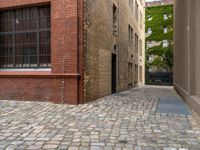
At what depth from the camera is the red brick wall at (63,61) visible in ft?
33.0

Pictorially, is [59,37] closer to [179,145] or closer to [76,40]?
[76,40]

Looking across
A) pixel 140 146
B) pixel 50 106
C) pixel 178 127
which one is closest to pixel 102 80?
pixel 50 106

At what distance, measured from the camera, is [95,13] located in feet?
38.3

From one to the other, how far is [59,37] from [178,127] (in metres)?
5.53

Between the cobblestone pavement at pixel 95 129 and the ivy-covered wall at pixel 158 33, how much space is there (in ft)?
114

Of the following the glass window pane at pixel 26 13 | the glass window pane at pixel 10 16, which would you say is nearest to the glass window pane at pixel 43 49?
the glass window pane at pixel 26 13

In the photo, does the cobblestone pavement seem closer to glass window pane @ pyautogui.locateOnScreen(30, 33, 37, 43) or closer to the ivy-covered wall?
glass window pane @ pyautogui.locateOnScreen(30, 33, 37, 43)

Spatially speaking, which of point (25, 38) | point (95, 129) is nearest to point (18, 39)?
point (25, 38)

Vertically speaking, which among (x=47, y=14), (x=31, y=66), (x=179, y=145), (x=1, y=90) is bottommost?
(x=179, y=145)

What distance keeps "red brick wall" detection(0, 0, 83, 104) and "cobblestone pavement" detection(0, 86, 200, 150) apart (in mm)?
1083

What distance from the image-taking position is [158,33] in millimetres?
45062

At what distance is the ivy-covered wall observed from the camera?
43.0 metres

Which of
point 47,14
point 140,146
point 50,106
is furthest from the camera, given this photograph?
point 47,14

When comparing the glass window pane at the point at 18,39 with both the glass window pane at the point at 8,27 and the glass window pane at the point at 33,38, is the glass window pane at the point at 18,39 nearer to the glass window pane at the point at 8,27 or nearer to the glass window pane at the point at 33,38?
the glass window pane at the point at 8,27
